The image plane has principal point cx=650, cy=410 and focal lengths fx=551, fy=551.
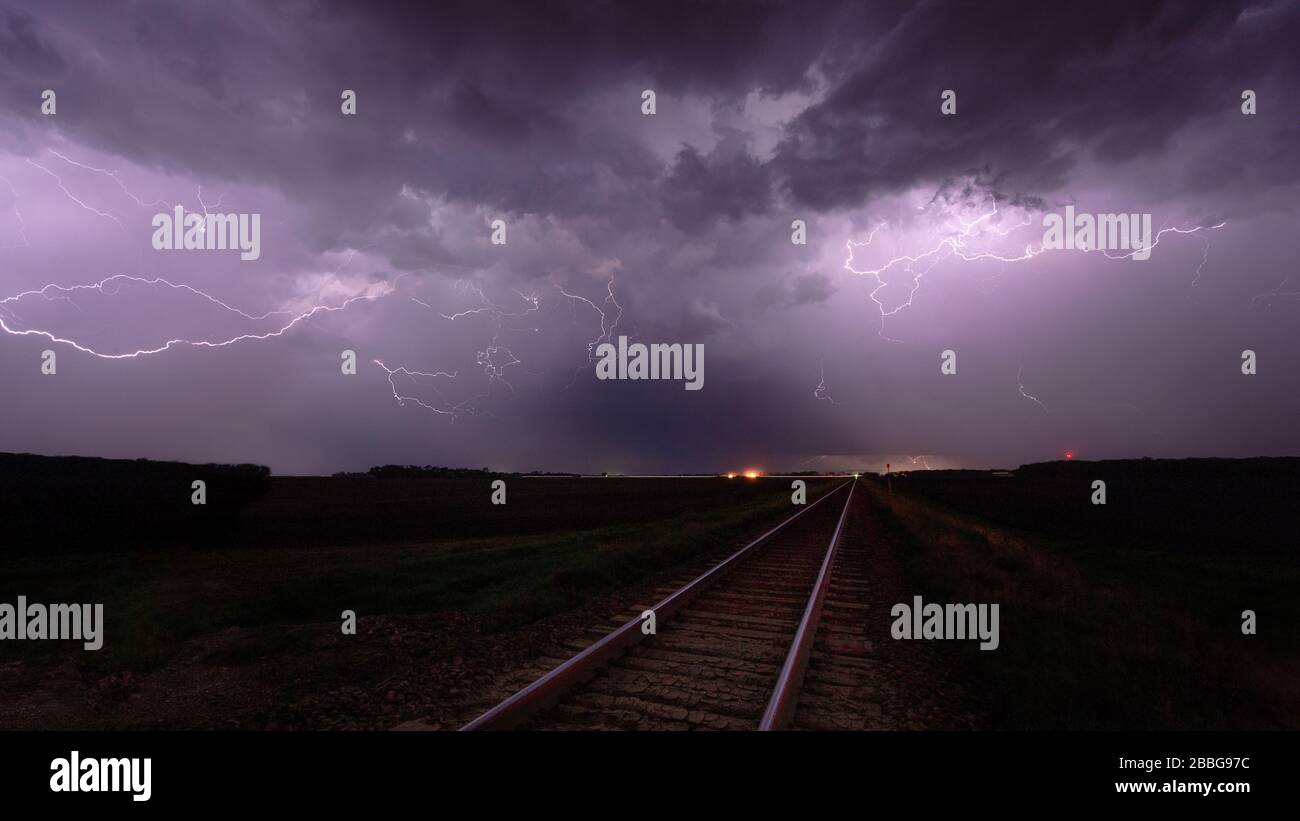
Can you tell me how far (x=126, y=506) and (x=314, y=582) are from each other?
65.0 feet

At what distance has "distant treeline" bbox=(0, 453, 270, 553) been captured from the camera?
21.1 m

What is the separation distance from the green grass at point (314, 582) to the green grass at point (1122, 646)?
620 centimetres

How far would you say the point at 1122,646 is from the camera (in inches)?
277

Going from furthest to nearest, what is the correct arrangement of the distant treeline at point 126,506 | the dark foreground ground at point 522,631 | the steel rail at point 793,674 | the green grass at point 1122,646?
the distant treeline at point 126,506 → the dark foreground ground at point 522,631 → the green grass at point 1122,646 → the steel rail at point 793,674

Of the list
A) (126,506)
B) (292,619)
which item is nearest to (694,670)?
(292,619)

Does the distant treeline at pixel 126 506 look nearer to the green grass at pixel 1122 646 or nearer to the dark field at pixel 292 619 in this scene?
the dark field at pixel 292 619

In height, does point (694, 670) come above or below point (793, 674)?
below

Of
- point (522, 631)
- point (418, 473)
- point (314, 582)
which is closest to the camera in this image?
point (522, 631)

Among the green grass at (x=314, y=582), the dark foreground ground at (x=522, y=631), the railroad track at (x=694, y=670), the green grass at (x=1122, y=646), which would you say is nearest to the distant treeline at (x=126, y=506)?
the dark foreground ground at (x=522, y=631)

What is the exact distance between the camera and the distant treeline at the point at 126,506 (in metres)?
21.1

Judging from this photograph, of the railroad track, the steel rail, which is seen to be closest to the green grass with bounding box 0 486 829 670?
the railroad track

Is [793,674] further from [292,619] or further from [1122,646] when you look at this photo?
[292,619]

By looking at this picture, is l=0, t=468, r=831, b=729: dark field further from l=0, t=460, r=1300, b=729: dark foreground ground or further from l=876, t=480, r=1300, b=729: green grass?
l=876, t=480, r=1300, b=729: green grass
